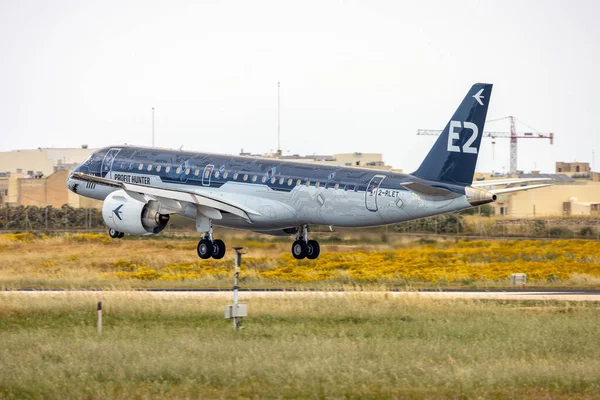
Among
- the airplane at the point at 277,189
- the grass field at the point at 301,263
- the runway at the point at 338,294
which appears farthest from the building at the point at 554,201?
the airplane at the point at 277,189

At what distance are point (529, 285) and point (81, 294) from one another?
2811 cm

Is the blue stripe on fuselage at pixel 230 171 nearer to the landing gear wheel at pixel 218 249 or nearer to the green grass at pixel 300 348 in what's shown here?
the landing gear wheel at pixel 218 249

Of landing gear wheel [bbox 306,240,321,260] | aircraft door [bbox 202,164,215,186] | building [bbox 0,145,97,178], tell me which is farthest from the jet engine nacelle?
building [bbox 0,145,97,178]

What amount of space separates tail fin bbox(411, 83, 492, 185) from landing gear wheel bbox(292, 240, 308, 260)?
9.67 meters

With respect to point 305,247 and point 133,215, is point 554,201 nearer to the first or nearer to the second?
point 305,247

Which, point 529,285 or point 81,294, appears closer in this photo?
point 81,294

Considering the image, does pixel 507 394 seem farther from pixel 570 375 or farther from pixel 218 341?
pixel 218 341

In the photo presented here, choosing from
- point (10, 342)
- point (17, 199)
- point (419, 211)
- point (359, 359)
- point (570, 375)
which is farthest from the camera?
point (17, 199)

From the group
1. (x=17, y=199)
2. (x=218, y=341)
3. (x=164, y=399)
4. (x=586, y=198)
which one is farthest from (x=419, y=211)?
(x=586, y=198)

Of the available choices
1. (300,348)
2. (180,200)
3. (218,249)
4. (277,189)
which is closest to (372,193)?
(277,189)

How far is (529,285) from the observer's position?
247 feet

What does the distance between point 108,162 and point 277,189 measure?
455 inches

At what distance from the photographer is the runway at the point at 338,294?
62.5 meters

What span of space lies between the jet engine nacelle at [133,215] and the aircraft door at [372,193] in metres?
11.8
